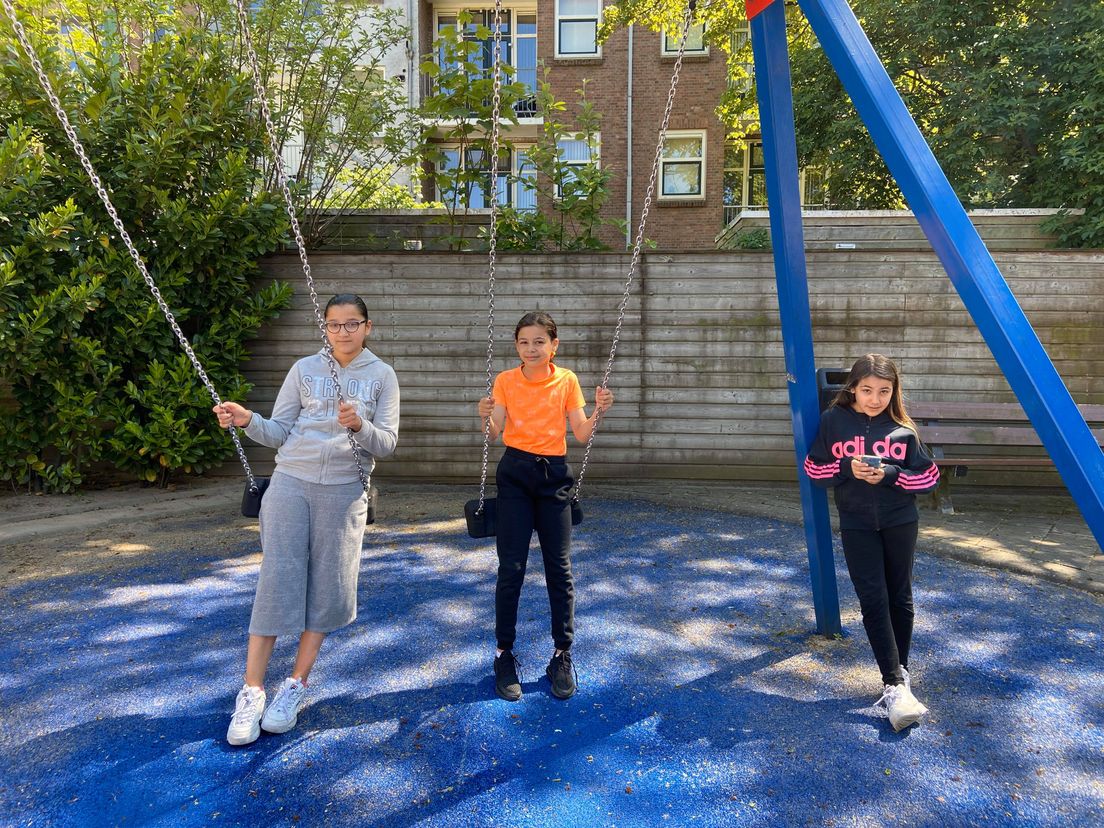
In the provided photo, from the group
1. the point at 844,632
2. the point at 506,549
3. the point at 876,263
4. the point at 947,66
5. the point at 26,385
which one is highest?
the point at 947,66

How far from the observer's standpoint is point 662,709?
3.11 metres

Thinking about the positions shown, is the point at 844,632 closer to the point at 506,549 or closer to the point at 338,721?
the point at 506,549

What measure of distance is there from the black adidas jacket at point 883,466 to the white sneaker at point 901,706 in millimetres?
688

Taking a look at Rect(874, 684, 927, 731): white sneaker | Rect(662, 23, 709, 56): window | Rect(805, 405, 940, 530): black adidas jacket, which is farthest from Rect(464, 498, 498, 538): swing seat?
Rect(662, 23, 709, 56): window

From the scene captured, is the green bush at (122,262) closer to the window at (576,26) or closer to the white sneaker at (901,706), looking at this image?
the white sneaker at (901,706)

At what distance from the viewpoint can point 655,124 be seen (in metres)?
16.8

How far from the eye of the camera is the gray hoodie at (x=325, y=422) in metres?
2.89

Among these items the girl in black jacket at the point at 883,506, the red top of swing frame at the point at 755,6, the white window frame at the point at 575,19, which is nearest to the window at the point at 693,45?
the white window frame at the point at 575,19

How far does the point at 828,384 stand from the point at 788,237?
0.80 m

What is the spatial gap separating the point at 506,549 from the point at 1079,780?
2331 millimetres

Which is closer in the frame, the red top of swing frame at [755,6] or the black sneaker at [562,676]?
the black sneaker at [562,676]

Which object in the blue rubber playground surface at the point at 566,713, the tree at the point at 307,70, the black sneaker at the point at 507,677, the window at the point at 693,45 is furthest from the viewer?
the window at the point at 693,45

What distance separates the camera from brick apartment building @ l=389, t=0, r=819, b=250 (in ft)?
55.0

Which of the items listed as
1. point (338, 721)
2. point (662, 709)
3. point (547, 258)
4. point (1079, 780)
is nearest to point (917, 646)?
point (1079, 780)
